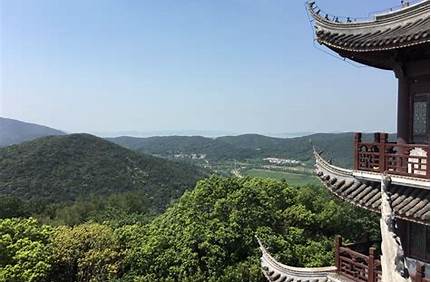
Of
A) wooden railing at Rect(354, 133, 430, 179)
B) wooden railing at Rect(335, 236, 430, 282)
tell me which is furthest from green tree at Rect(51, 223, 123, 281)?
wooden railing at Rect(354, 133, 430, 179)

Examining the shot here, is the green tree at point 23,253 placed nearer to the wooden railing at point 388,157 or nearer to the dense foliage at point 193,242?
the dense foliage at point 193,242

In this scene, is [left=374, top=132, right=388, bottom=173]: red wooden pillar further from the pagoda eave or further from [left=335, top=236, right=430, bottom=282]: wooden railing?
[left=335, top=236, right=430, bottom=282]: wooden railing

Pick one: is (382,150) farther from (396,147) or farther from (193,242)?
(193,242)

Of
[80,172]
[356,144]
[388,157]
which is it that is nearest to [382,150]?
[388,157]

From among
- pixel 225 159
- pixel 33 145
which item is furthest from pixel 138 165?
pixel 225 159

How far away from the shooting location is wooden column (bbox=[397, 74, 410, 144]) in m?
6.54

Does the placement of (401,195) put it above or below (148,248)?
above

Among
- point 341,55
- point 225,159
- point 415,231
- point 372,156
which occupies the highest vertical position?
point 341,55

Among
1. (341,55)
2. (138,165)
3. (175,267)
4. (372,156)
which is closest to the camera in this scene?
(372,156)

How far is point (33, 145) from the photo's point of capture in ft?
259

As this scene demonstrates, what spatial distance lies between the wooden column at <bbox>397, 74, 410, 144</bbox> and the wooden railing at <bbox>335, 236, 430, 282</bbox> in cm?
163

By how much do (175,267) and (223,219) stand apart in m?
3.55

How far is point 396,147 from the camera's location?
6.48 metres

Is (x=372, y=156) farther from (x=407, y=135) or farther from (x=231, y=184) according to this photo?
(x=231, y=184)
